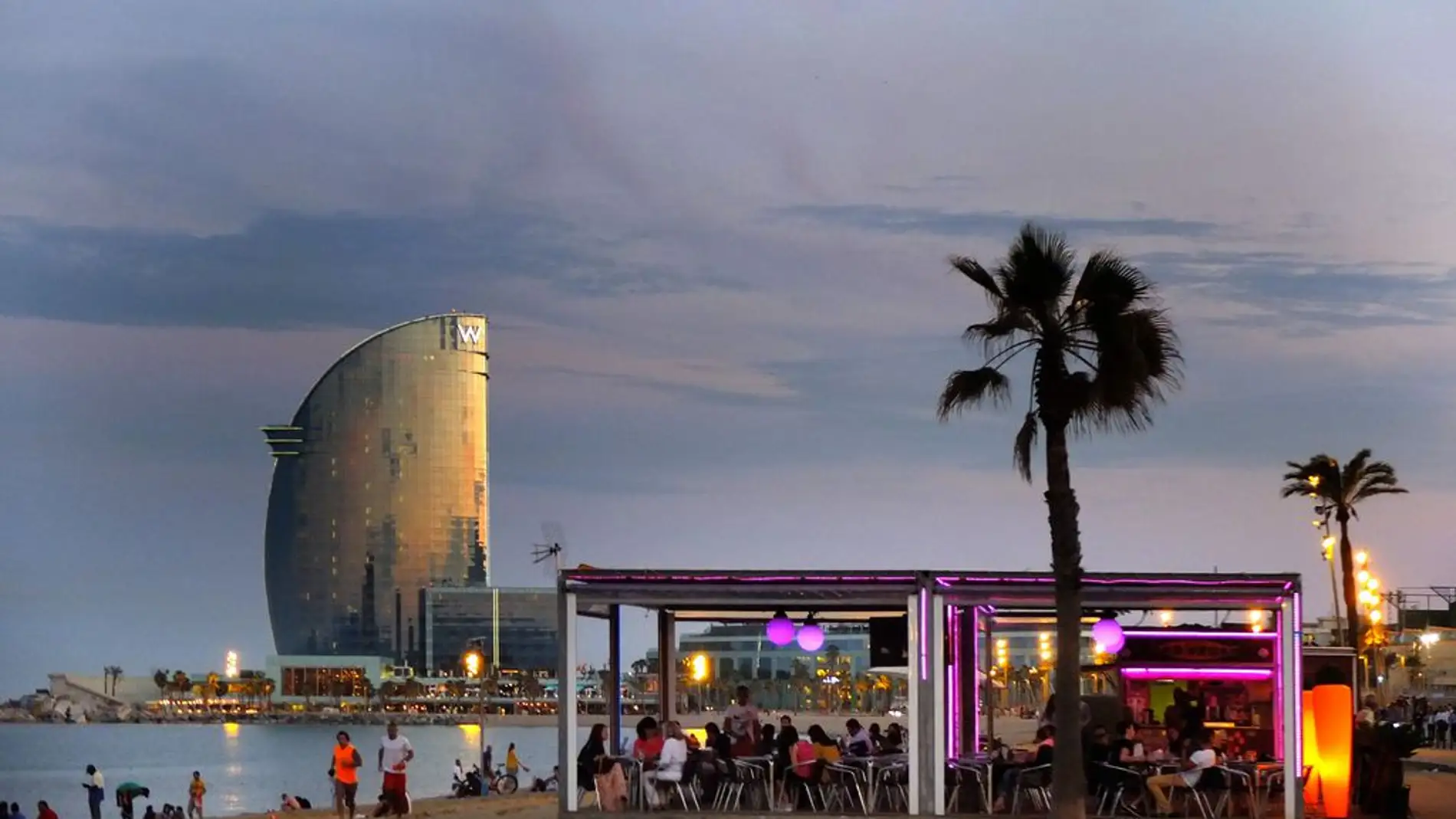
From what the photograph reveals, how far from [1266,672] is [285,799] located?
31722 mm

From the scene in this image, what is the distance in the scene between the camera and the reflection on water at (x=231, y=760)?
81.2m

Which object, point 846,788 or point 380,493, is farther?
point 380,493

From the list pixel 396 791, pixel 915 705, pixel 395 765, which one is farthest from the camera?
pixel 396 791

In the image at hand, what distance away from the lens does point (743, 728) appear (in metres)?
21.6

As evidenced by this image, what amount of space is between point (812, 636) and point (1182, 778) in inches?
208

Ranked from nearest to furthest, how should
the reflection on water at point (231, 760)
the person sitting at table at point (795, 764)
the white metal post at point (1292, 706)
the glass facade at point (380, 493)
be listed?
the white metal post at point (1292, 706) < the person sitting at table at point (795, 764) < the reflection on water at point (231, 760) < the glass facade at point (380, 493)

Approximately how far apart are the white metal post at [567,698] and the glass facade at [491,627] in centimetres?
17259

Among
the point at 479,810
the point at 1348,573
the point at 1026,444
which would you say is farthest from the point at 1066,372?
the point at 1348,573

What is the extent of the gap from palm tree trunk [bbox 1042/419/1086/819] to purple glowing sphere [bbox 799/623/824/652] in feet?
16.9

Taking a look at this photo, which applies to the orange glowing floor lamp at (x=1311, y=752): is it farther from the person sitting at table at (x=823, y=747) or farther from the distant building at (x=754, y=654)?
the distant building at (x=754, y=654)

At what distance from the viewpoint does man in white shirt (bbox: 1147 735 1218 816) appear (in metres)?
19.9

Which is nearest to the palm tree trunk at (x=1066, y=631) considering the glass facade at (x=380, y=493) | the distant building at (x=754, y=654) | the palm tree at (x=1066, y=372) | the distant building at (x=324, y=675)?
the palm tree at (x=1066, y=372)

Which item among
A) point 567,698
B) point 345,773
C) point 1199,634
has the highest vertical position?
point 1199,634

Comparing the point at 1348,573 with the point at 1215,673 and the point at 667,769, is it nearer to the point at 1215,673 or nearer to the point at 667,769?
the point at 1215,673
